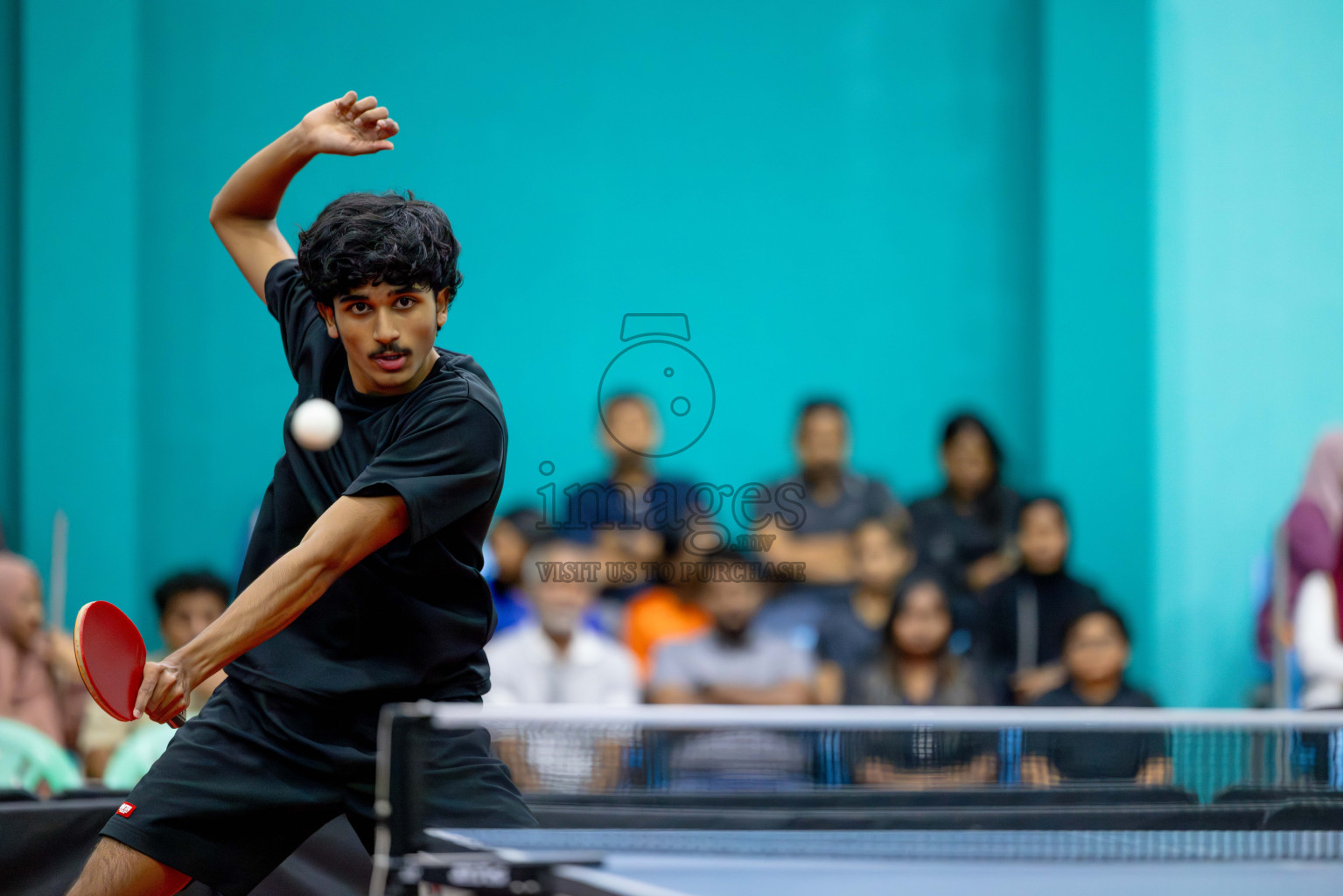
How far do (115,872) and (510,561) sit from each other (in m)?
3.22

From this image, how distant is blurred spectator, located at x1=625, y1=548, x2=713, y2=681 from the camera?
550 cm

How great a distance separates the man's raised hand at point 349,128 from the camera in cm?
272

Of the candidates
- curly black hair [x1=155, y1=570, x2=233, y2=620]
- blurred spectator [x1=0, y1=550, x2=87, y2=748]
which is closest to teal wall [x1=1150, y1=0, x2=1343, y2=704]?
curly black hair [x1=155, y1=570, x2=233, y2=620]

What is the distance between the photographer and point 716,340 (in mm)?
6887

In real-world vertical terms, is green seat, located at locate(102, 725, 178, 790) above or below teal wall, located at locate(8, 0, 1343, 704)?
below

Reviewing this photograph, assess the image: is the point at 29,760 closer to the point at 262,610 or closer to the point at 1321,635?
the point at 262,610

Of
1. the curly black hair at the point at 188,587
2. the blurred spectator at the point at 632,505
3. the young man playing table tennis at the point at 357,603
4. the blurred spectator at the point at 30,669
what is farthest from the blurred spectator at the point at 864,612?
the young man playing table tennis at the point at 357,603

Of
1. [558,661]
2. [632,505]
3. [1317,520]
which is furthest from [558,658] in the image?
[1317,520]

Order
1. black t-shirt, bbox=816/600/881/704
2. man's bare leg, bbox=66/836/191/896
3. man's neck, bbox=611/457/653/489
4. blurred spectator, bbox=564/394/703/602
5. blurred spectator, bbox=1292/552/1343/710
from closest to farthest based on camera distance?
man's bare leg, bbox=66/836/191/896
black t-shirt, bbox=816/600/881/704
blurred spectator, bbox=1292/552/1343/710
blurred spectator, bbox=564/394/703/602
man's neck, bbox=611/457/653/489

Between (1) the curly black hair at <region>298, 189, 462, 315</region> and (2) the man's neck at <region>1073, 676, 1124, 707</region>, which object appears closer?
(1) the curly black hair at <region>298, 189, 462, 315</region>

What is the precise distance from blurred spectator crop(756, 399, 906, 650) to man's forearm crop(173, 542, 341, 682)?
Answer: 11.3 ft

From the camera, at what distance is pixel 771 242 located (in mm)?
7008

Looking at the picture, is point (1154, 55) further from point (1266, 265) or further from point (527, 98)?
point (527, 98)

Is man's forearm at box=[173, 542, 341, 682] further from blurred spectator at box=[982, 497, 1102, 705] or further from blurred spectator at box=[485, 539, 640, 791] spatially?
blurred spectator at box=[982, 497, 1102, 705]
